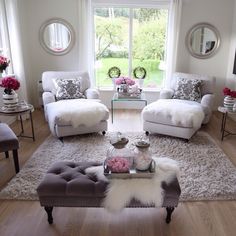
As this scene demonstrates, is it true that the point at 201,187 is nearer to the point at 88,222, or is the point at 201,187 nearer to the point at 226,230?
the point at 226,230

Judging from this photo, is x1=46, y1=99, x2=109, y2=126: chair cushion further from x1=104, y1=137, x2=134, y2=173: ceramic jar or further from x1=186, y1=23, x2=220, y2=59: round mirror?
x1=186, y1=23, x2=220, y2=59: round mirror

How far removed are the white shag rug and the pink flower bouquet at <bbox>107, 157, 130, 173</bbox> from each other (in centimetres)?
75

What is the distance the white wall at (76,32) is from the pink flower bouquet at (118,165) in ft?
11.4

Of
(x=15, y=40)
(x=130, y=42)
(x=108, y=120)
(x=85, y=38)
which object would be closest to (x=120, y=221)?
(x=108, y=120)

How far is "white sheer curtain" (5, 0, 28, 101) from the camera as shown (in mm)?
4129

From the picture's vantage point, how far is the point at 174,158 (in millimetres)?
3104

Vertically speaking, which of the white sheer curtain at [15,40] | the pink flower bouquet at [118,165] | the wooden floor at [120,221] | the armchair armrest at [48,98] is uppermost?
the white sheer curtain at [15,40]

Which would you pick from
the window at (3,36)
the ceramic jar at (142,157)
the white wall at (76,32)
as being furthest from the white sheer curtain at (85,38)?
the ceramic jar at (142,157)

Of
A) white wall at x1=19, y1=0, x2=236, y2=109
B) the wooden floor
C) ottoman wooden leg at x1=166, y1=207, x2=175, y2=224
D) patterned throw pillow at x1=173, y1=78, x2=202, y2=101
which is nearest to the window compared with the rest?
white wall at x1=19, y1=0, x2=236, y2=109

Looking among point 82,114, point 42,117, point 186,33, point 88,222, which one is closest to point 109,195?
point 88,222

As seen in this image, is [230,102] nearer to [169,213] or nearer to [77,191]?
[169,213]

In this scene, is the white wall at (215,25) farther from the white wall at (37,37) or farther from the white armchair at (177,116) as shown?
the white wall at (37,37)

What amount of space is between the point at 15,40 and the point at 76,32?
1178 millimetres

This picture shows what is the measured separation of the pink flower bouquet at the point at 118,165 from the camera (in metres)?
1.95
